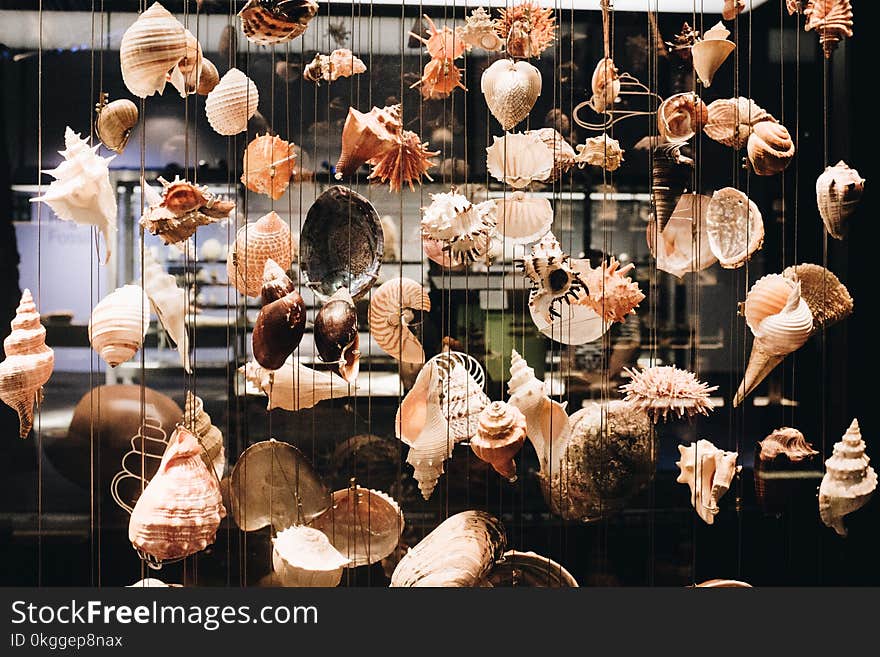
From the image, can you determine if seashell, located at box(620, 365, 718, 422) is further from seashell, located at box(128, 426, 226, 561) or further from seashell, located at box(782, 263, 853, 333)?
seashell, located at box(128, 426, 226, 561)

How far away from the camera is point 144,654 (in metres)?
1.79

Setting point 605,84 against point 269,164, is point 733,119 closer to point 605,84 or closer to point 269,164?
point 605,84

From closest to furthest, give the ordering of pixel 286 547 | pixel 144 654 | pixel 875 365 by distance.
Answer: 1. pixel 144 654
2. pixel 286 547
3. pixel 875 365

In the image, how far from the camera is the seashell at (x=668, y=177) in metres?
2.00

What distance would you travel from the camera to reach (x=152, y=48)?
1.80m

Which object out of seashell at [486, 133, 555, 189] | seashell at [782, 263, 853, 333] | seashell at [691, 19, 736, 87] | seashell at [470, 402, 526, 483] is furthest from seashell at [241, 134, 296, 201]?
seashell at [782, 263, 853, 333]

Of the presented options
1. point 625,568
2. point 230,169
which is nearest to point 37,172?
point 230,169

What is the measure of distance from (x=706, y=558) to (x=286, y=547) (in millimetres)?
1021

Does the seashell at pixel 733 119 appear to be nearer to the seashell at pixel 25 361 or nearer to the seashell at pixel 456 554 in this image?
the seashell at pixel 456 554

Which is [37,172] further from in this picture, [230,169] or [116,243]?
[230,169]

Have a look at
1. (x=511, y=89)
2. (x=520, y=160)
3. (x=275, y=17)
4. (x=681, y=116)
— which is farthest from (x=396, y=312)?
(x=681, y=116)

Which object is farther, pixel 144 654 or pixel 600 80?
pixel 600 80

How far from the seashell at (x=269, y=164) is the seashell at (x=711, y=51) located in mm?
934

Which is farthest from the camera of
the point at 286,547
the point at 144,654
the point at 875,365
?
the point at 875,365
